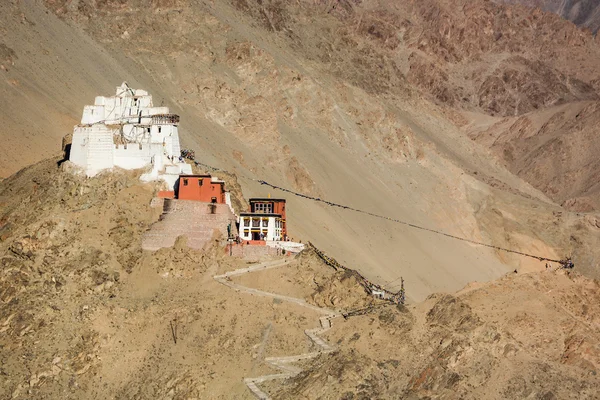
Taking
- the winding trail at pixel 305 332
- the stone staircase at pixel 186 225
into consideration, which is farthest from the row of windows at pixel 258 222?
the winding trail at pixel 305 332

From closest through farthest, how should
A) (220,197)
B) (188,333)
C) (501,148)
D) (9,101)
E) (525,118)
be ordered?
(188,333)
(220,197)
(9,101)
(501,148)
(525,118)

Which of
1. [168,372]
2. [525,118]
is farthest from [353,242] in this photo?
[525,118]

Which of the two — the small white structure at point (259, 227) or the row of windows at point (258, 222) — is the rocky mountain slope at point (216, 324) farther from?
the row of windows at point (258, 222)

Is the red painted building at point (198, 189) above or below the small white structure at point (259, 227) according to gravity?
above

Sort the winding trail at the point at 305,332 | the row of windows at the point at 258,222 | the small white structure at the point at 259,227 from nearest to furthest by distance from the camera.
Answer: the winding trail at the point at 305,332
the small white structure at the point at 259,227
the row of windows at the point at 258,222

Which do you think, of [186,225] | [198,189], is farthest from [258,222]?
[186,225]

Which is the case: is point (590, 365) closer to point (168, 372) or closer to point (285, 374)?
point (285, 374)

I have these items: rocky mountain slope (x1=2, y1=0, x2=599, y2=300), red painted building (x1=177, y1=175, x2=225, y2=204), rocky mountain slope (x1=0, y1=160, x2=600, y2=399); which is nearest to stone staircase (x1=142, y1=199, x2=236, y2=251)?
rocky mountain slope (x1=0, y1=160, x2=600, y2=399)
